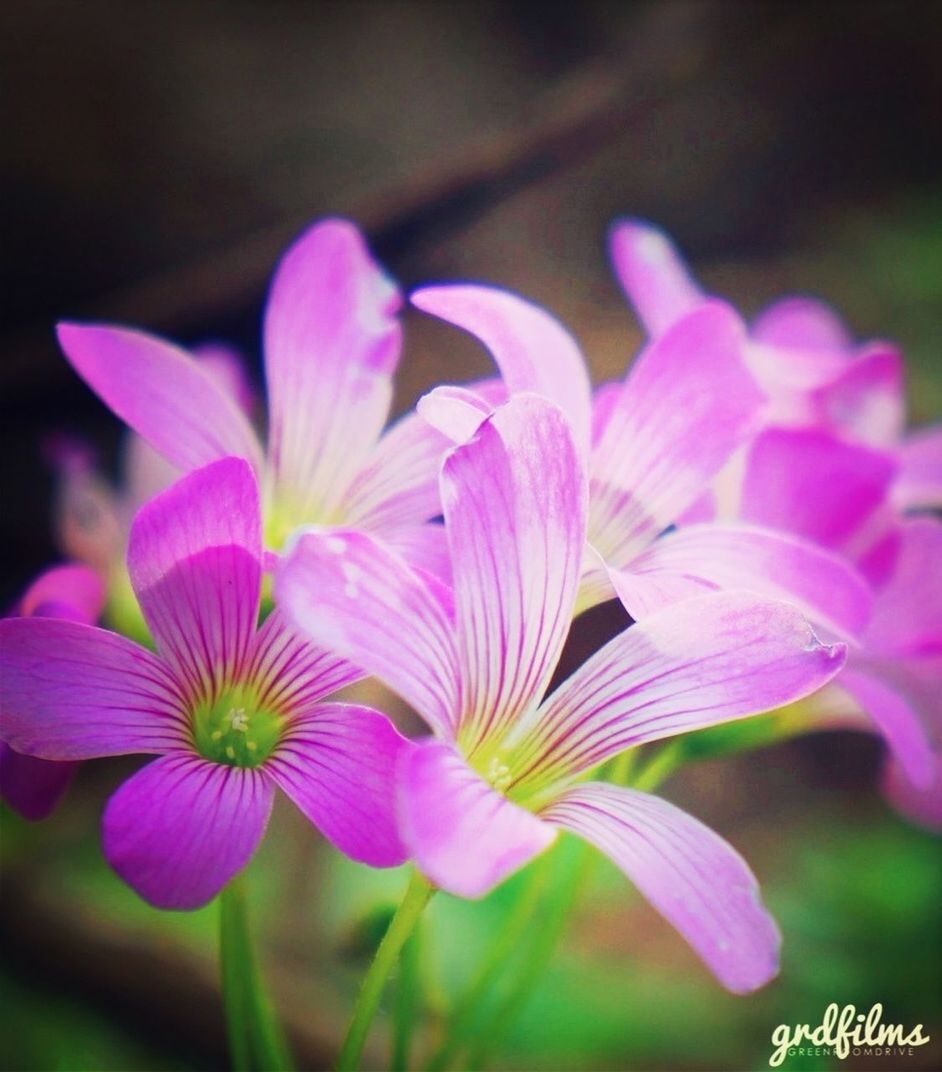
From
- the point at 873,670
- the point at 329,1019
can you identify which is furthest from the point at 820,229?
the point at 329,1019

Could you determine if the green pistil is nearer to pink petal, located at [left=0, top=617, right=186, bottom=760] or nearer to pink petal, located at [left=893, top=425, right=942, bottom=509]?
pink petal, located at [left=0, top=617, right=186, bottom=760]

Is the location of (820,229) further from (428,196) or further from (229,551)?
(229,551)

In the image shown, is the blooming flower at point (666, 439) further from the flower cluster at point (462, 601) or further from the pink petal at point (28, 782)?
the pink petal at point (28, 782)

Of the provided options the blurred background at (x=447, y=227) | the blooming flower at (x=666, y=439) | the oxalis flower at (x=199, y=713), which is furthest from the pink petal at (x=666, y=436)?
the blurred background at (x=447, y=227)

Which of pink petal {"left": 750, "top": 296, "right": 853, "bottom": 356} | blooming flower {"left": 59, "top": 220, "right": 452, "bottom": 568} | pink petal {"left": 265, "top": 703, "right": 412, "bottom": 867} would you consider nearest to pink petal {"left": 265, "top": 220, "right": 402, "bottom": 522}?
blooming flower {"left": 59, "top": 220, "right": 452, "bottom": 568}

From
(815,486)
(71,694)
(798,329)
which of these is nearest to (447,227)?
(798,329)
